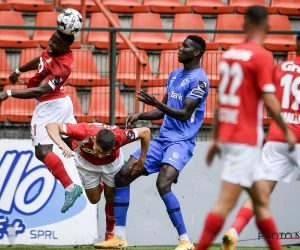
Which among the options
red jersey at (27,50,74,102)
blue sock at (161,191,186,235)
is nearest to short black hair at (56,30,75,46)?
red jersey at (27,50,74,102)

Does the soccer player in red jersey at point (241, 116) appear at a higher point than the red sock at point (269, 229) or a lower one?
higher

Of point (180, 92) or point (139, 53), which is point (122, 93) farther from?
point (180, 92)

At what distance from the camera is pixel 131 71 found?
11547 millimetres

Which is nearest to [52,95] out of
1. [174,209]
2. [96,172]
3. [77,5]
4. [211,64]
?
[96,172]

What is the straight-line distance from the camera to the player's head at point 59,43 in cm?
972

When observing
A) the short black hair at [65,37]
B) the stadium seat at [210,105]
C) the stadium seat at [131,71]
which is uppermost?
the short black hair at [65,37]

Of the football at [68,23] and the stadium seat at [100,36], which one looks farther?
the stadium seat at [100,36]

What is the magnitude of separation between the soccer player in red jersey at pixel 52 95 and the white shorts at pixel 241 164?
10.9 feet

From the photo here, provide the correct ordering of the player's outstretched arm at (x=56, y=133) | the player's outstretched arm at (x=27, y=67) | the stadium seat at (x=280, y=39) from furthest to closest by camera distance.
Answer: the stadium seat at (x=280, y=39), the player's outstretched arm at (x=27, y=67), the player's outstretched arm at (x=56, y=133)

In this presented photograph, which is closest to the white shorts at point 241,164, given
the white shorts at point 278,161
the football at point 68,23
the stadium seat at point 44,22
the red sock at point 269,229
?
the red sock at point 269,229

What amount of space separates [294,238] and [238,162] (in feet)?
17.0

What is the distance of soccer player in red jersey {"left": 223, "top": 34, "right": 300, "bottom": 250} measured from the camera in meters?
7.77

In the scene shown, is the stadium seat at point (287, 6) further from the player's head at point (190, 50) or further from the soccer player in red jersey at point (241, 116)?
the soccer player in red jersey at point (241, 116)

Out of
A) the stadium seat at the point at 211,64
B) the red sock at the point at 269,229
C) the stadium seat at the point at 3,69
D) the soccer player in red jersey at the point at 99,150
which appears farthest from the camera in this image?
the stadium seat at the point at 3,69
